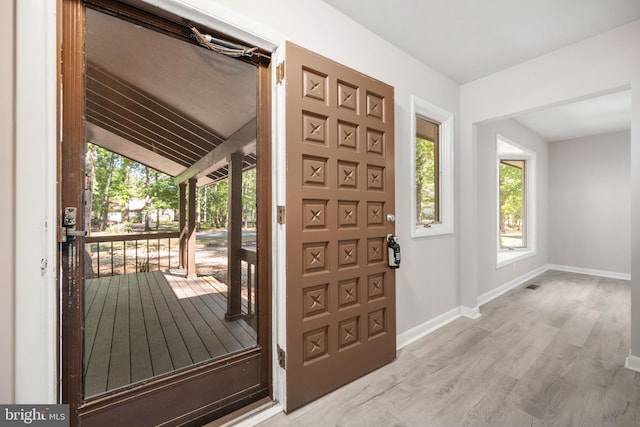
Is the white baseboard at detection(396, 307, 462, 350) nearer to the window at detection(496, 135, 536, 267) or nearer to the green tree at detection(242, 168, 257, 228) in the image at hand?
the green tree at detection(242, 168, 257, 228)

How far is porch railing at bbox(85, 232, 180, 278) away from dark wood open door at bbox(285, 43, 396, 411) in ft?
2.14

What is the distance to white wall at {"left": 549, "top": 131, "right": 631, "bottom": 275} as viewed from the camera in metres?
4.52

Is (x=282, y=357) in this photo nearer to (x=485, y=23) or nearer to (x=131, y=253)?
(x=131, y=253)

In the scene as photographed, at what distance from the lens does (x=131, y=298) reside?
1.29 m

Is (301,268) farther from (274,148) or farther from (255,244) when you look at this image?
(274,148)

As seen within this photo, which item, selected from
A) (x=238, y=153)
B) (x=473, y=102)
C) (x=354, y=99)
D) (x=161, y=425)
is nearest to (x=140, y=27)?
(x=238, y=153)

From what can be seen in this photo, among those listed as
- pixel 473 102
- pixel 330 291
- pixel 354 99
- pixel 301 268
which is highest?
pixel 473 102

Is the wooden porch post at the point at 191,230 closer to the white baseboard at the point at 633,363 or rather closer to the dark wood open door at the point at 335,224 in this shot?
the dark wood open door at the point at 335,224

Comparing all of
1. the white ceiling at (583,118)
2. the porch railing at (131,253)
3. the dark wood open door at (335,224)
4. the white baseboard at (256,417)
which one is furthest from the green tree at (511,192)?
the porch railing at (131,253)

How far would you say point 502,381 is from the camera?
5.93 ft

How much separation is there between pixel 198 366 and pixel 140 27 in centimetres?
179

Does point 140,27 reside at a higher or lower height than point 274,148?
higher

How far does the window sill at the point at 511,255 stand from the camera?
12.8 feet

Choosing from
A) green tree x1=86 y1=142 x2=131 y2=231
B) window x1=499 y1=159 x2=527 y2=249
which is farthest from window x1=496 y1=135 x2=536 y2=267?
green tree x1=86 y1=142 x2=131 y2=231
